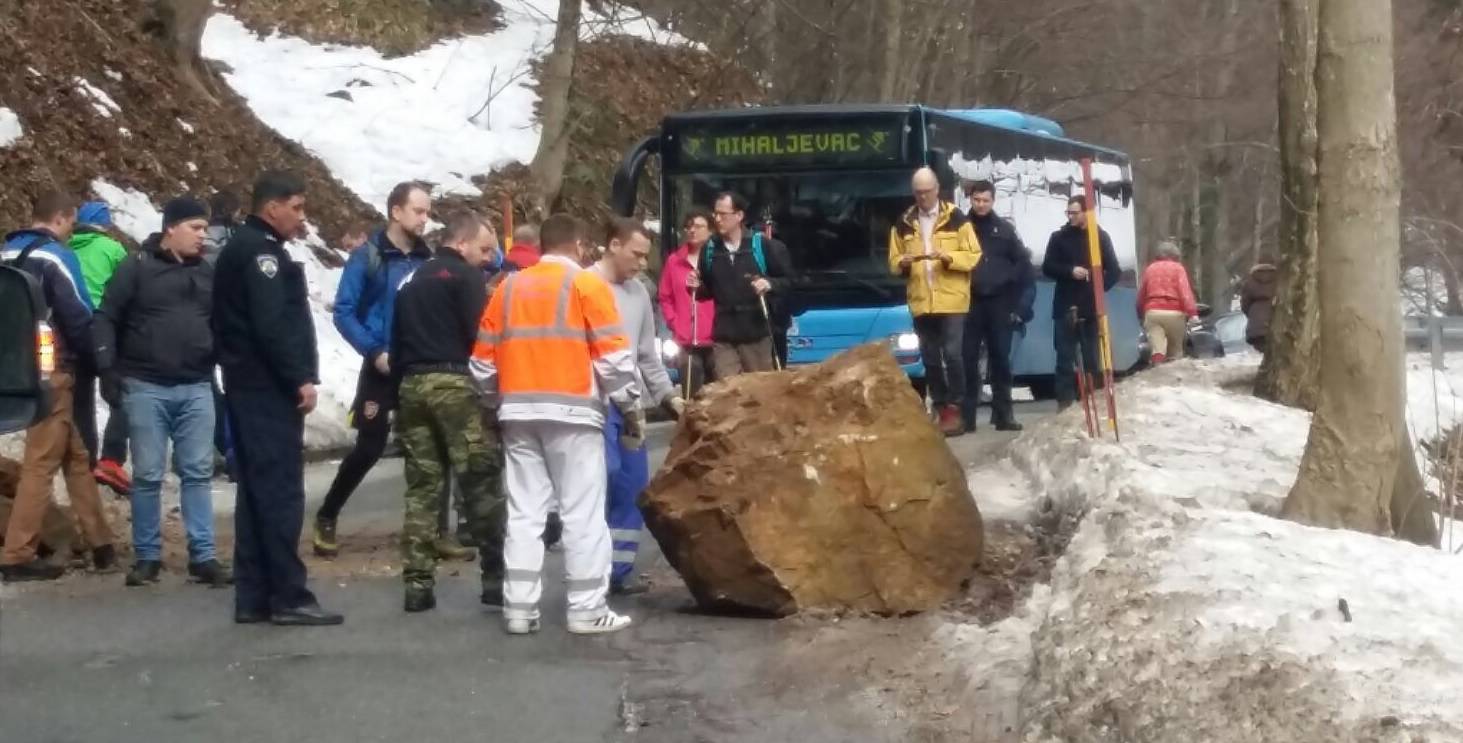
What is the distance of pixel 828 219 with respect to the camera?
59.0ft

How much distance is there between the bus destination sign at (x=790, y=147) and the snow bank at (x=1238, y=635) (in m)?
9.23

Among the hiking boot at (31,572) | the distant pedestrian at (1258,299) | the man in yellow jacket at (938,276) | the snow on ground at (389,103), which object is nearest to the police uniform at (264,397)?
the hiking boot at (31,572)

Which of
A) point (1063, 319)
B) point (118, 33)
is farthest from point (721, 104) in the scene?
point (1063, 319)

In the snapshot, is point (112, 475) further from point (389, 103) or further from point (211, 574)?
point (389, 103)

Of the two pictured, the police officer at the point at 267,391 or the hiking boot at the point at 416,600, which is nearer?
the police officer at the point at 267,391

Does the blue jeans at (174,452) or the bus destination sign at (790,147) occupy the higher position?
the bus destination sign at (790,147)

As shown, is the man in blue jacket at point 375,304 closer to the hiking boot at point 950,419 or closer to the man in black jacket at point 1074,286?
the hiking boot at point 950,419

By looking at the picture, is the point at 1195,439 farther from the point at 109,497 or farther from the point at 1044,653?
the point at 109,497

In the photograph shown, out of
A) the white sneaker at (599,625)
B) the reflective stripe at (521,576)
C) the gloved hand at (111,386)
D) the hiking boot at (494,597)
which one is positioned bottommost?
the white sneaker at (599,625)

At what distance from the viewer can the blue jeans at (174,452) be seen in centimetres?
1005

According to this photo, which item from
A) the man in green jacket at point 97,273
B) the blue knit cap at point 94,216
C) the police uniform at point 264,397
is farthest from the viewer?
the blue knit cap at point 94,216

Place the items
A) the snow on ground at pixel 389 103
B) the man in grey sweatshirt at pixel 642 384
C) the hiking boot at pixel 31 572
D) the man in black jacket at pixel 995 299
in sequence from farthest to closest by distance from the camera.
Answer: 1. the snow on ground at pixel 389 103
2. the man in black jacket at pixel 995 299
3. the hiking boot at pixel 31 572
4. the man in grey sweatshirt at pixel 642 384

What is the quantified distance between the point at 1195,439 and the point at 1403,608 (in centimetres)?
599

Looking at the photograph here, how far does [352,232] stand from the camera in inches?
601
